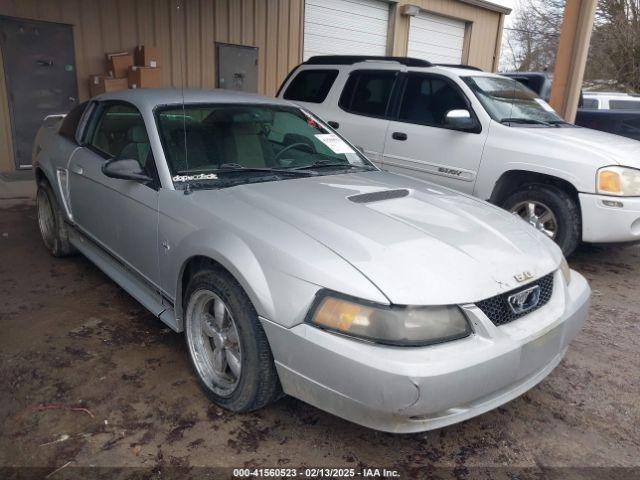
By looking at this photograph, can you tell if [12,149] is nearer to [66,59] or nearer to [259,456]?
[66,59]

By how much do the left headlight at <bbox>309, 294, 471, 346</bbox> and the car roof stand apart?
1925 mm

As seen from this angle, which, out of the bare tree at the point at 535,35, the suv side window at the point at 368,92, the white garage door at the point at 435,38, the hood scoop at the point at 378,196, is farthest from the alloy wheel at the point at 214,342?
the bare tree at the point at 535,35

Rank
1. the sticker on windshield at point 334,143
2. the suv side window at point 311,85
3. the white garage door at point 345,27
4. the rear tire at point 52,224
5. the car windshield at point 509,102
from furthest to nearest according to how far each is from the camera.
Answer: the white garage door at point 345,27, the suv side window at point 311,85, the car windshield at point 509,102, the rear tire at point 52,224, the sticker on windshield at point 334,143

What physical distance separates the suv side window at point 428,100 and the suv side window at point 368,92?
0.24 metres

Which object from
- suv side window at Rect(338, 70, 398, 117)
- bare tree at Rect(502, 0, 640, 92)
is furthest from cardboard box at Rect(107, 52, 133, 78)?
bare tree at Rect(502, 0, 640, 92)

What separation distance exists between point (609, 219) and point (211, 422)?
3736 millimetres

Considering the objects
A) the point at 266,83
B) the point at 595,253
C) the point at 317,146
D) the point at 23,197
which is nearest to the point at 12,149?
the point at 23,197

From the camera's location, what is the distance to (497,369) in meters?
2.10

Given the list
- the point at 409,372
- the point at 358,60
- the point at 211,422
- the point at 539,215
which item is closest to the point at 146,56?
the point at 358,60

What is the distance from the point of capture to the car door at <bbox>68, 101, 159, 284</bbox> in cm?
302

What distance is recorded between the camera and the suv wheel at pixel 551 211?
4.67 metres

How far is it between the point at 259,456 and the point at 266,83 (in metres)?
9.43

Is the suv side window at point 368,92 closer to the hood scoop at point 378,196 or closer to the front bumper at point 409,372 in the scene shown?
the hood scoop at point 378,196

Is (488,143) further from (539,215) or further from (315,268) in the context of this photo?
(315,268)
